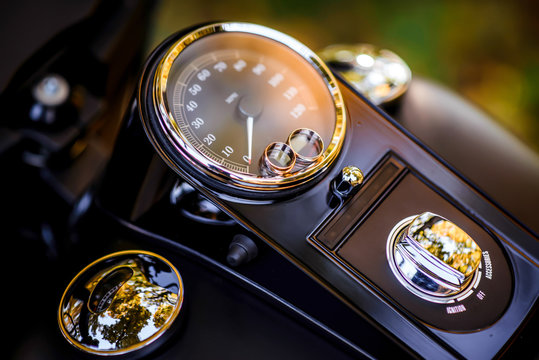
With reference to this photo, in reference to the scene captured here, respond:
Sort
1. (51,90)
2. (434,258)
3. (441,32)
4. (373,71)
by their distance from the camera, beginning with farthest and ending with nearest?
(441,32) → (373,71) → (51,90) → (434,258)

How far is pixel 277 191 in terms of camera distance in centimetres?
63

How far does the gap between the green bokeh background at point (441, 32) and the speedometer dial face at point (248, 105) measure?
43.8 inches

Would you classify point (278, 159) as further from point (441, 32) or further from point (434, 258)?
point (441, 32)

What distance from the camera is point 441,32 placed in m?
1.91

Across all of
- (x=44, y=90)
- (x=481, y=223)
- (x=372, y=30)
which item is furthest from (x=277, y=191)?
(x=372, y=30)

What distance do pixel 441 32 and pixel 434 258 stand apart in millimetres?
1548

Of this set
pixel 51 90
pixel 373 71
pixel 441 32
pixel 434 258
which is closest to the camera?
pixel 434 258

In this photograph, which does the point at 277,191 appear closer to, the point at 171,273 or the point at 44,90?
the point at 171,273

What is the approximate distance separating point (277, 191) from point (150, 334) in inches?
8.9

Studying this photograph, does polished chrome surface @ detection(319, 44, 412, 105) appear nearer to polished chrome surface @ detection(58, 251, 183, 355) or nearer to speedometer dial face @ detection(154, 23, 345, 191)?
speedometer dial face @ detection(154, 23, 345, 191)

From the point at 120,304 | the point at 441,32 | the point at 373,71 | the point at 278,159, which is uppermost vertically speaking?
the point at 441,32

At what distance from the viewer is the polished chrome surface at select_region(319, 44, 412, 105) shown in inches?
33.4

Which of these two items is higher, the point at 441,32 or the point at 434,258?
the point at 441,32

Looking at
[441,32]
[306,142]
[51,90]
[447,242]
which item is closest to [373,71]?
[306,142]
